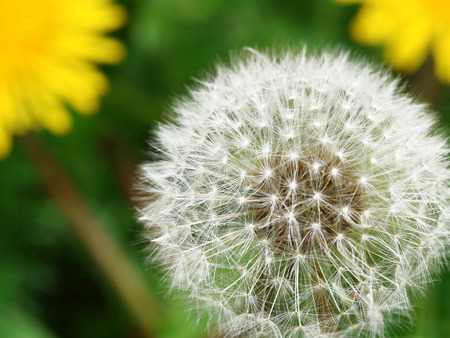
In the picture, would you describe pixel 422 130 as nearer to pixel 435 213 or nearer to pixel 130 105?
pixel 435 213

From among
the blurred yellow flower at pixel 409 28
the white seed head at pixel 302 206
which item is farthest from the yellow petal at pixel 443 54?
the white seed head at pixel 302 206

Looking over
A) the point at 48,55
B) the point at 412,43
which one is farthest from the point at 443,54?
the point at 48,55

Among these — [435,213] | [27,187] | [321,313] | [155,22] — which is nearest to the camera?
[321,313]

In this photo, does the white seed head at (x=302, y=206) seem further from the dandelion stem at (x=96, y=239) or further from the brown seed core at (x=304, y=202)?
the dandelion stem at (x=96, y=239)

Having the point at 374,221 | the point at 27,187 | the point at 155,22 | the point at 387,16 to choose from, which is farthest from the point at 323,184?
the point at 27,187

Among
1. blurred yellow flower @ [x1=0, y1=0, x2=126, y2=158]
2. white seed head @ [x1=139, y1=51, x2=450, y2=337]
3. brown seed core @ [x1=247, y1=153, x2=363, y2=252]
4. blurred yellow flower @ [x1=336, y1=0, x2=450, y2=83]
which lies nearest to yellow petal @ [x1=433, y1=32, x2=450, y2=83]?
blurred yellow flower @ [x1=336, y1=0, x2=450, y2=83]

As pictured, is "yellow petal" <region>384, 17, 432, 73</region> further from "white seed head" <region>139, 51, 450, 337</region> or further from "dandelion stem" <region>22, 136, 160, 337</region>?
"dandelion stem" <region>22, 136, 160, 337</region>

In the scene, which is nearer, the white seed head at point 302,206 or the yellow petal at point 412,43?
the white seed head at point 302,206
